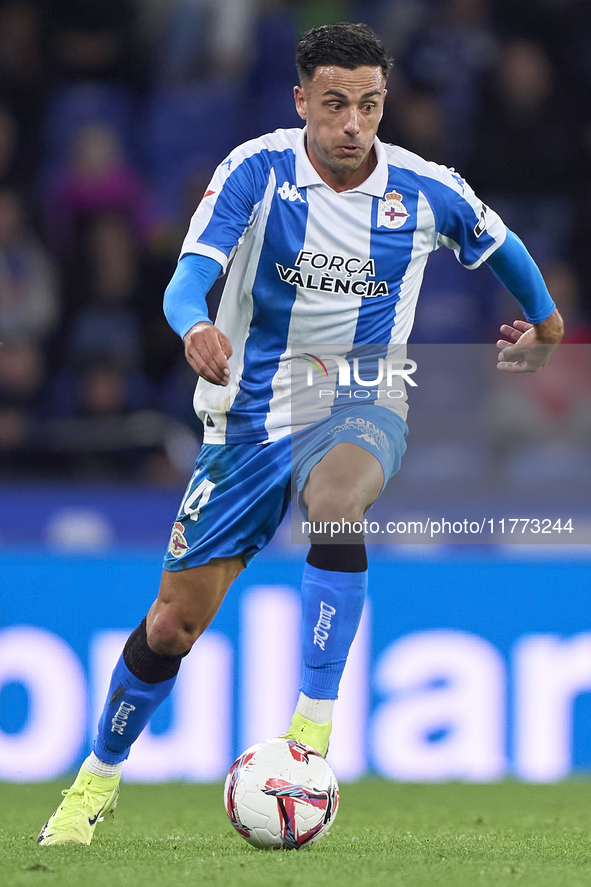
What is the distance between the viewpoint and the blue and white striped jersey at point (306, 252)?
12.0ft

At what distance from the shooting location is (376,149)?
377 centimetres

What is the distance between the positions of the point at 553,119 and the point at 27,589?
451cm

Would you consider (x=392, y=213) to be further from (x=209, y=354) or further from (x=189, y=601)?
(x=189, y=601)

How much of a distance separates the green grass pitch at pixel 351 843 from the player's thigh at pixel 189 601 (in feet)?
1.94

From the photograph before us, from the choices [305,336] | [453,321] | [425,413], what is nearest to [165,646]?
[305,336]

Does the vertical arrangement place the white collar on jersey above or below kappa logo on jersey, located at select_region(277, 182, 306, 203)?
above

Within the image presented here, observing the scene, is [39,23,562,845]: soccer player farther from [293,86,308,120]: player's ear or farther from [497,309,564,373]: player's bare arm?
[497,309,564,373]: player's bare arm

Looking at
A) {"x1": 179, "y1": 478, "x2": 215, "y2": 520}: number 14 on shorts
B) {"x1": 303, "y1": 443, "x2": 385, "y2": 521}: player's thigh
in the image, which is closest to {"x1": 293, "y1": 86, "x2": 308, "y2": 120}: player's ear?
{"x1": 303, "y1": 443, "x2": 385, "y2": 521}: player's thigh

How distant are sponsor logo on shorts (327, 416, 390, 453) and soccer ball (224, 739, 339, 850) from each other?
32.5 inches

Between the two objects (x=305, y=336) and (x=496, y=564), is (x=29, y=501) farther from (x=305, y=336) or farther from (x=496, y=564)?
(x=305, y=336)

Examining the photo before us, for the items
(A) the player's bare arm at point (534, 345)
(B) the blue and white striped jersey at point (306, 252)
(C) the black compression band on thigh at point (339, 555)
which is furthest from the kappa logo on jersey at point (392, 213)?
(C) the black compression band on thigh at point (339, 555)

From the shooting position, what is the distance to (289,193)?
3.66 meters

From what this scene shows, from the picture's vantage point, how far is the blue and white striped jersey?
3.65m

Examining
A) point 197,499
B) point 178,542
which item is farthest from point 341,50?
point 178,542
